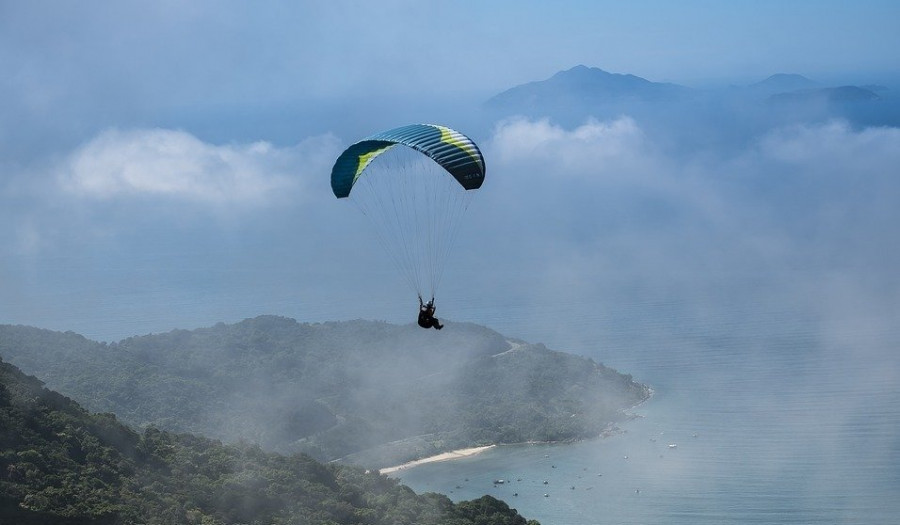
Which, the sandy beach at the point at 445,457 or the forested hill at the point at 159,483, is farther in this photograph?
the sandy beach at the point at 445,457

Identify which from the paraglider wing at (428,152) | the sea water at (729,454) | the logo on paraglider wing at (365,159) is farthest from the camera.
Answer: the sea water at (729,454)

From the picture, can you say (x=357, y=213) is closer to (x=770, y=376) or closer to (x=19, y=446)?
(x=770, y=376)

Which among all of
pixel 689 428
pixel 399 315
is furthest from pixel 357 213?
pixel 689 428

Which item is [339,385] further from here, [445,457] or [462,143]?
[462,143]

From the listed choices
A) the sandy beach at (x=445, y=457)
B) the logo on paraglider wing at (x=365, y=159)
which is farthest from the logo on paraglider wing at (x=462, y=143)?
the sandy beach at (x=445, y=457)

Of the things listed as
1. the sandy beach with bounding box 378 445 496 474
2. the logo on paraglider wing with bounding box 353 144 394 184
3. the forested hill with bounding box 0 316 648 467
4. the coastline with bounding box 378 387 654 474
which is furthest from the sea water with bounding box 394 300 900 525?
the logo on paraglider wing with bounding box 353 144 394 184

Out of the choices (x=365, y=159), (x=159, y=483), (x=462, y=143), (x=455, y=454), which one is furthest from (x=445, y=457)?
(x=462, y=143)

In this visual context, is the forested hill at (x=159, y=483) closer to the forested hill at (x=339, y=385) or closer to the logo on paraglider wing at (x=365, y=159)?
the logo on paraglider wing at (x=365, y=159)
